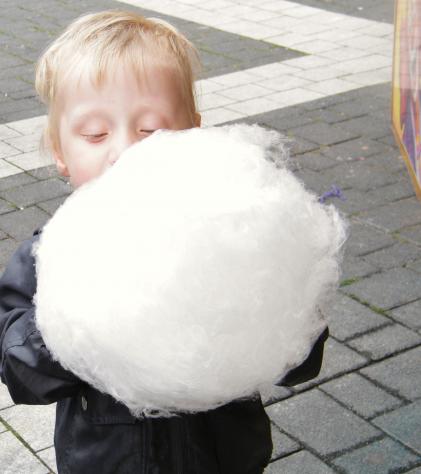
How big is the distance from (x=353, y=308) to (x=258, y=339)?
2.40 metres

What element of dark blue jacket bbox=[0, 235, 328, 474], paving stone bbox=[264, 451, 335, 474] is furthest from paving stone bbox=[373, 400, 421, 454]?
dark blue jacket bbox=[0, 235, 328, 474]

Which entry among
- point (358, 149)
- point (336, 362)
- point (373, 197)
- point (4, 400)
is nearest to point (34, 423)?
point (4, 400)

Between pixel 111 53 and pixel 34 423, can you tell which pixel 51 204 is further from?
pixel 111 53

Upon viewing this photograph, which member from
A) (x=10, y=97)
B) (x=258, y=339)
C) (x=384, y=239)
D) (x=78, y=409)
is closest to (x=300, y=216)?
(x=258, y=339)

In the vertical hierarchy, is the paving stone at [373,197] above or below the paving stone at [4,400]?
above

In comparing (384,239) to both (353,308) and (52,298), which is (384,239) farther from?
(52,298)

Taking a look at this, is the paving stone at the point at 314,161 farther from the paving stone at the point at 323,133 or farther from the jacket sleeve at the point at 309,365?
the jacket sleeve at the point at 309,365

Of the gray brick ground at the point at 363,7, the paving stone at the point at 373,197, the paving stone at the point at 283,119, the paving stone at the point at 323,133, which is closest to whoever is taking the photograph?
the paving stone at the point at 373,197

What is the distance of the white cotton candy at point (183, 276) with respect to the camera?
1.51 meters

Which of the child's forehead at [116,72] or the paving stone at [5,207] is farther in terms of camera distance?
the paving stone at [5,207]

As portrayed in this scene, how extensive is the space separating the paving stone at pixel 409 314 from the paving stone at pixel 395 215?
0.78 m

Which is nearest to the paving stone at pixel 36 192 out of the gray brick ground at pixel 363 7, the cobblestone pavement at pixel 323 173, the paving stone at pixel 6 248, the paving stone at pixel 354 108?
the cobblestone pavement at pixel 323 173

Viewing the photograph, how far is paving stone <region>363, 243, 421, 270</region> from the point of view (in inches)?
168

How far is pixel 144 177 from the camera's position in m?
1.62
